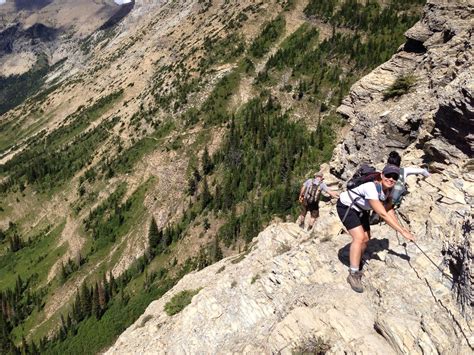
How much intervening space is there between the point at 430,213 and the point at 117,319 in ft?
305

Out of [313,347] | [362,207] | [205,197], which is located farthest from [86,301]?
[362,207]

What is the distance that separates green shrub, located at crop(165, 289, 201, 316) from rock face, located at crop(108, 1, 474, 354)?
57 centimetres

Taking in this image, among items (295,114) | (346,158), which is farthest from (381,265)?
(295,114)

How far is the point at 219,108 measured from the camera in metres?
121

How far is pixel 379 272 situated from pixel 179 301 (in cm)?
1512

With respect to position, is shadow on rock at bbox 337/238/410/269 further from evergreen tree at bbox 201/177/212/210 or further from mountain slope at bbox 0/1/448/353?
evergreen tree at bbox 201/177/212/210

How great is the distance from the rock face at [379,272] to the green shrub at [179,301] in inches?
22.5

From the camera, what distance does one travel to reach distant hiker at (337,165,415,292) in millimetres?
12594

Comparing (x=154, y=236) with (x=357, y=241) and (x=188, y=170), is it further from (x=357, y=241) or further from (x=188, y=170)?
(x=357, y=241)

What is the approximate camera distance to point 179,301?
25.7 metres

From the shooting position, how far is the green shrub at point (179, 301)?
25.0m

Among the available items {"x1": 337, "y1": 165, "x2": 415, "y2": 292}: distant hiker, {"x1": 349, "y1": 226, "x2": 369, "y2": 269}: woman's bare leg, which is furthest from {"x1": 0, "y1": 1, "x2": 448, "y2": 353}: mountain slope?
{"x1": 337, "y1": 165, "x2": 415, "y2": 292}: distant hiker

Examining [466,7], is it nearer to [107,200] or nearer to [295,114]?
[295,114]

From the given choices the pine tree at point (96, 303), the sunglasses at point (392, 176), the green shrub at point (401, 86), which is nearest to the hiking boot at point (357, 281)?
the sunglasses at point (392, 176)
